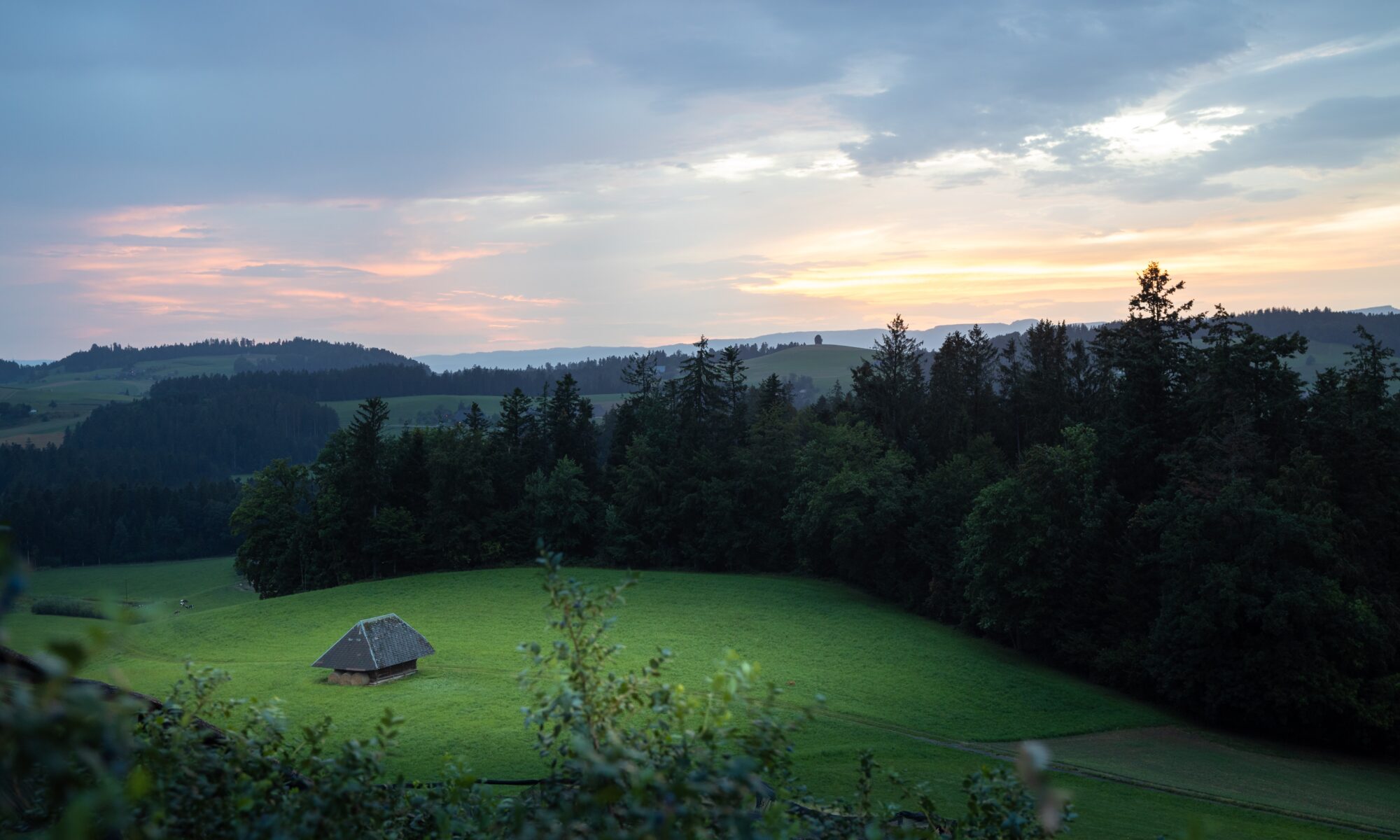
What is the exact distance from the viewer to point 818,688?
35.4m

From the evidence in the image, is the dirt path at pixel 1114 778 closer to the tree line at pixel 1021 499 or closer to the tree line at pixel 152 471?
the tree line at pixel 1021 499

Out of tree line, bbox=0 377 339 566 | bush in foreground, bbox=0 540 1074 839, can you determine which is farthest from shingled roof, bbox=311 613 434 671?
bush in foreground, bbox=0 540 1074 839

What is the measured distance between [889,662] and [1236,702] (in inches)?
A: 551

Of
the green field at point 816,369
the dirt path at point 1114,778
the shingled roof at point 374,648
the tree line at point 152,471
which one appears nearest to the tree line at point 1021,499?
the dirt path at point 1114,778

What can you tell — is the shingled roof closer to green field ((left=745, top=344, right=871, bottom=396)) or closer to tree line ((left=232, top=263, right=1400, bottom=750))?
tree line ((left=232, top=263, right=1400, bottom=750))

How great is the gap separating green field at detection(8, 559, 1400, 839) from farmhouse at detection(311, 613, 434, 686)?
2.55 feet

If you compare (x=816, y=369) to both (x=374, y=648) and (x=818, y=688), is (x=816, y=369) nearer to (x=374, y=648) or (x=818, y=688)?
(x=818, y=688)

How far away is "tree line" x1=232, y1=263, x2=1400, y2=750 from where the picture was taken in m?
→ 32.3

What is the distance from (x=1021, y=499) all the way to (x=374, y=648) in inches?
1219

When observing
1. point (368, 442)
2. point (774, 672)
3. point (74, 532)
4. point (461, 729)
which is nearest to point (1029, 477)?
point (774, 672)

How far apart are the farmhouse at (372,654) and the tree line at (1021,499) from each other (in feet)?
77.4

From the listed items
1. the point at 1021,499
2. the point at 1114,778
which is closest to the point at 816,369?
the point at 1021,499

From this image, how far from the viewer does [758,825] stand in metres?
4.08

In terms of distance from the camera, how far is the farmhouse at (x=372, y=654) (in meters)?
35.2
